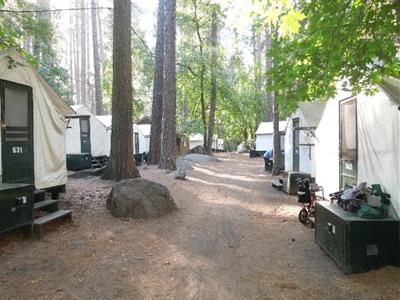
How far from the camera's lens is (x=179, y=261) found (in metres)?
4.93

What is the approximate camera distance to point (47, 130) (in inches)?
299

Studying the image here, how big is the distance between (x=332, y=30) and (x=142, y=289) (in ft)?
10.8

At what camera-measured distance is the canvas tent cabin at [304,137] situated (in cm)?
1053

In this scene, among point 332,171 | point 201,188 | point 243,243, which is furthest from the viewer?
point 201,188

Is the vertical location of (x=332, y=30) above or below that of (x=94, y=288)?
above

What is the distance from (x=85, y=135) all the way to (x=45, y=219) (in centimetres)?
1230

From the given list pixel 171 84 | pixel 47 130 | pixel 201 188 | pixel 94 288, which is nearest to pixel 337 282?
pixel 94 288

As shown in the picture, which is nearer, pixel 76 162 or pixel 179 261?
pixel 179 261

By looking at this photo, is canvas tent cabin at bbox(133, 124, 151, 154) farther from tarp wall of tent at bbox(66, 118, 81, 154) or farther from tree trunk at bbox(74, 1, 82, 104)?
tree trunk at bbox(74, 1, 82, 104)

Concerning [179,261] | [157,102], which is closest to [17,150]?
[179,261]

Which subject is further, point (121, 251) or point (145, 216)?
point (145, 216)

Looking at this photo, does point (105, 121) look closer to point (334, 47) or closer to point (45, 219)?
point (45, 219)

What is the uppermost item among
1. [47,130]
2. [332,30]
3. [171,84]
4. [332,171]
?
[171,84]

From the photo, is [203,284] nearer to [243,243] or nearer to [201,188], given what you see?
[243,243]
